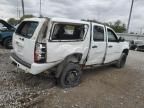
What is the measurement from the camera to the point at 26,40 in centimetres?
454

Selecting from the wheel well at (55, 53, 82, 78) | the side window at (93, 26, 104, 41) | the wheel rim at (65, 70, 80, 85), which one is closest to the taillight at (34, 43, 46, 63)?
the wheel well at (55, 53, 82, 78)

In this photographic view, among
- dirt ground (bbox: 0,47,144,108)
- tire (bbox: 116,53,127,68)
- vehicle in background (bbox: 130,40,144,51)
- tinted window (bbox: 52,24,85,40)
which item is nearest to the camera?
dirt ground (bbox: 0,47,144,108)

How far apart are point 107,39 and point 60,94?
275 centimetres

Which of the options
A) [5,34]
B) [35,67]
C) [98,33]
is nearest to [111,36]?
[98,33]

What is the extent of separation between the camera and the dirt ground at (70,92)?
4.11m

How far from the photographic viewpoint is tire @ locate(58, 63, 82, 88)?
488 centimetres

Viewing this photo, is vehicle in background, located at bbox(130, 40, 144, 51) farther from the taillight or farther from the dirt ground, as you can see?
the taillight

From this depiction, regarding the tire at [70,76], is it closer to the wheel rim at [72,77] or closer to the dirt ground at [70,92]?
the wheel rim at [72,77]

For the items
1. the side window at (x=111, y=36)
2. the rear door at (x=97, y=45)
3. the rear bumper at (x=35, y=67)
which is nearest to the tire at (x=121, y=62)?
the side window at (x=111, y=36)

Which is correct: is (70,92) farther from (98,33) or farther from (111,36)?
(111,36)

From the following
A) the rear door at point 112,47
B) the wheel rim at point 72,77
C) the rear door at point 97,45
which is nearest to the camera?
the wheel rim at point 72,77

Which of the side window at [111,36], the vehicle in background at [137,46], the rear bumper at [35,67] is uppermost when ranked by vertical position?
the side window at [111,36]

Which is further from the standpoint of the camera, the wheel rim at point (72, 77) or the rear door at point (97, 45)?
the rear door at point (97, 45)

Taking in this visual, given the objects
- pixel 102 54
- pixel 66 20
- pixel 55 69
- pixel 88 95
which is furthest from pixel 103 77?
pixel 66 20
